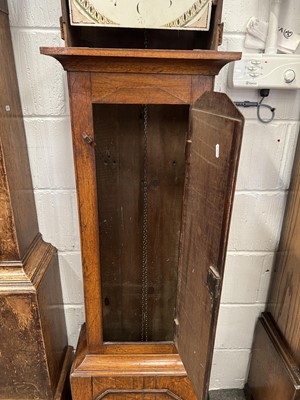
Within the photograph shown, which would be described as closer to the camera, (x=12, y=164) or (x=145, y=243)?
(x=12, y=164)

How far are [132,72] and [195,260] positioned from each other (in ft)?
1.51

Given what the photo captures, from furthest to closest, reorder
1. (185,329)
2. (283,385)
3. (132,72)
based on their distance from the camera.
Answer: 1. (283,385)
2. (185,329)
3. (132,72)

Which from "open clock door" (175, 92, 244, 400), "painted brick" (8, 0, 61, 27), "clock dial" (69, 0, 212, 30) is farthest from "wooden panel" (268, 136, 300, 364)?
"painted brick" (8, 0, 61, 27)

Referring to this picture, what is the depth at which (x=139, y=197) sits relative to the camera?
3.56 ft

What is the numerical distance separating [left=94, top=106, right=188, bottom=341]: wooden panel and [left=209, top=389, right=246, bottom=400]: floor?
403 millimetres

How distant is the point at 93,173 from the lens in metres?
0.83

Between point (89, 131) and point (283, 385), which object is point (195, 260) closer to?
point (89, 131)

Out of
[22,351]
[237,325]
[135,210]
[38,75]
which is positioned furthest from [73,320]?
[38,75]

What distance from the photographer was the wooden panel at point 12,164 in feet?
2.81

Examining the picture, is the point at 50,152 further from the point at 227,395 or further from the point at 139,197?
the point at 227,395

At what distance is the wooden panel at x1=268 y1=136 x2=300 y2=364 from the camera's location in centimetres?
104

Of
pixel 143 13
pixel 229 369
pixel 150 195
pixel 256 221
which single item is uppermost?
pixel 143 13

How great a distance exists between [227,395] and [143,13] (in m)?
1.45

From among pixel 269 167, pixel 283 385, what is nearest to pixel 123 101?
pixel 269 167
